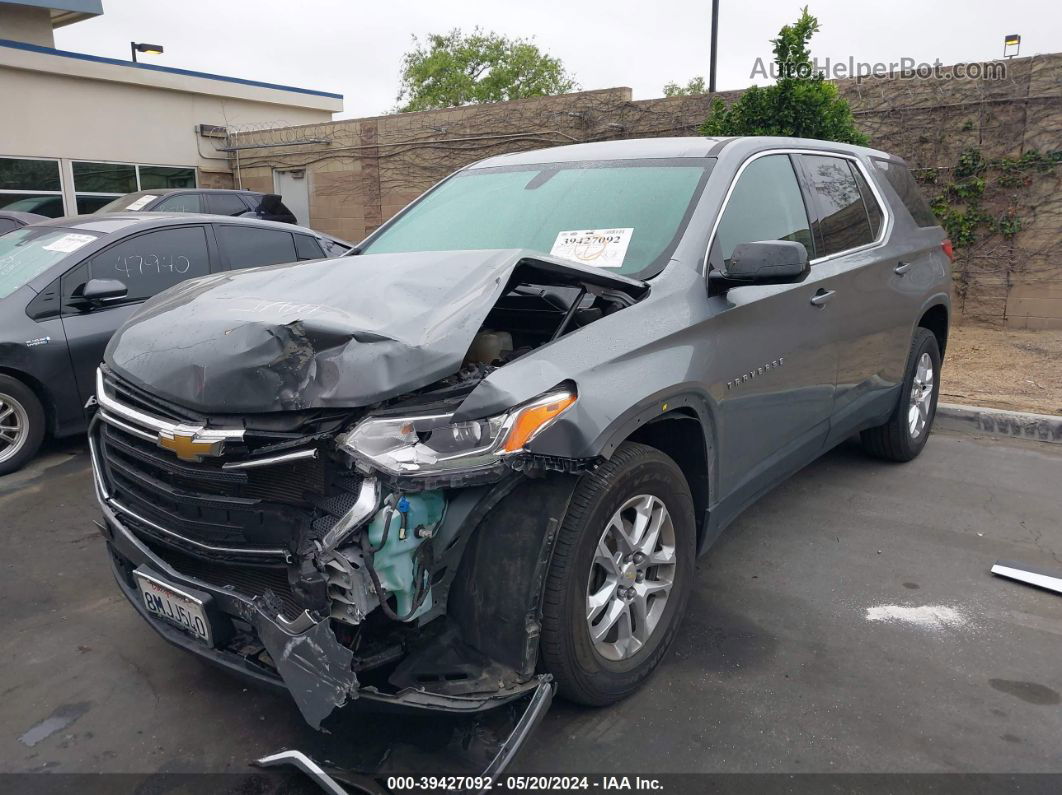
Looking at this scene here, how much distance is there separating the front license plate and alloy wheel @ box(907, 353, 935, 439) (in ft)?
13.7

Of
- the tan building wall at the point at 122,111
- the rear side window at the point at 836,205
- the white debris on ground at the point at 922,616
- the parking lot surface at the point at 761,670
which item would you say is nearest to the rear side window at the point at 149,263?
the parking lot surface at the point at 761,670

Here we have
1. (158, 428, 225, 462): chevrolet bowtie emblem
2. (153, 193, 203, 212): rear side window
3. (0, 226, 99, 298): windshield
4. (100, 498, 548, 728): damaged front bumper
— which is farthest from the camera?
(153, 193, 203, 212): rear side window

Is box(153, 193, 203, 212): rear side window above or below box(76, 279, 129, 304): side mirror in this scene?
above

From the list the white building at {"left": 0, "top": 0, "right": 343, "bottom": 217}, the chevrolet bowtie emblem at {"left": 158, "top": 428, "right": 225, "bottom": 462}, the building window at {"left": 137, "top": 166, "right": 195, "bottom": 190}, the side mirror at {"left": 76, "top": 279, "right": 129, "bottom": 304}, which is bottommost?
the chevrolet bowtie emblem at {"left": 158, "top": 428, "right": 225, "bottom": 462}

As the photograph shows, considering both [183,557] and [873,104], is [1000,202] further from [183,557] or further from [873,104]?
[183,557]

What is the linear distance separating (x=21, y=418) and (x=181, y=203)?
6.82 m

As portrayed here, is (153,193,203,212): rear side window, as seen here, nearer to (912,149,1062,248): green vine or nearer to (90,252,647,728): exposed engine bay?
(912,149,1062,248): green vine

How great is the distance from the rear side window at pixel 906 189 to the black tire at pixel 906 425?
2.32 feet

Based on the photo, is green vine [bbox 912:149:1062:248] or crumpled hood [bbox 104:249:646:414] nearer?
crumpled hood [bbox 104:249:646:414]

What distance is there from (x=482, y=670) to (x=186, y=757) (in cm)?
106

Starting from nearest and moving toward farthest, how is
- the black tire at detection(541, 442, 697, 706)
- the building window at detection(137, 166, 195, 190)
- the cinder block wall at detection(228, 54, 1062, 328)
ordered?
the black tire at detection(541, 442, 697, 706), the cinder block wall at detection(228, 54, 1062, 328), the building window at detection(137, 166, 195, 190)

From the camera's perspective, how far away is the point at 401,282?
8.39 ft

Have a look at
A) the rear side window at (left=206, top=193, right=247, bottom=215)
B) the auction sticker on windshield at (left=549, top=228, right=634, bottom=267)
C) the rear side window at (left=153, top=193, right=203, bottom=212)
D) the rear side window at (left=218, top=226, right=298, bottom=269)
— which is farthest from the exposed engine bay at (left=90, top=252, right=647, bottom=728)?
the rear side window at (left=206, top=193, right=247, bottom=215)

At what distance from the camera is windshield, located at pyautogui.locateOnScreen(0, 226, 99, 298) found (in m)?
5.32
